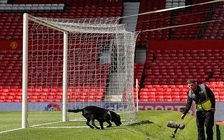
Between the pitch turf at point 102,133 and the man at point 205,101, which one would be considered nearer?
the pitch turf at point 102,133

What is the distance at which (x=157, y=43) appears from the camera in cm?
3544

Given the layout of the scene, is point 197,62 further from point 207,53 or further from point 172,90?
point 172,90

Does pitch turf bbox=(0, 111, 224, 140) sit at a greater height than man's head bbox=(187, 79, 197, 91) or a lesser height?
lesser

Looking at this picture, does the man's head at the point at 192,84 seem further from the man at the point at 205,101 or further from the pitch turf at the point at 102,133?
the pitch turf at the point at 102,133

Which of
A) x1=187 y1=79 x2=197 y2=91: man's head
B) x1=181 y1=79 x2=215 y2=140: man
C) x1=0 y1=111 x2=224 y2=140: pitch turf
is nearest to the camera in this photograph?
x1=0 y1=111 x2=224 y2=140: pitch turf

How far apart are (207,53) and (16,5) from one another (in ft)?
48.0

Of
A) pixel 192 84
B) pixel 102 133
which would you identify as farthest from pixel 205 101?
pixel 102 133

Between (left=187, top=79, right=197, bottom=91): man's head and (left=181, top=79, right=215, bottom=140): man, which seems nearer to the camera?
(left=187, top=79, right=197, bottom=91): man's head

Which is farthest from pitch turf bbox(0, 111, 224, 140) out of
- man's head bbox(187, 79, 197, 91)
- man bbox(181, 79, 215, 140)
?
man's head bbox(187, 79, 197, 91)

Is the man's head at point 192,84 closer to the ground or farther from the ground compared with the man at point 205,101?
farther from the ground

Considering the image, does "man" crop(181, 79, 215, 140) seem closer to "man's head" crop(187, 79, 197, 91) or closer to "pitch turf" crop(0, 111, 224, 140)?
"man's head" crop(187, 79, 197, 91)

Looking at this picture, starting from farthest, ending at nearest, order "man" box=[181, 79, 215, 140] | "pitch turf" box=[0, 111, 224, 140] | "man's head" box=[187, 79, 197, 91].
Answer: "man" box=[181, 79, 215, 140]
"man's head" box=[187, 79, 197, 91]
"pitch turf" box=[0, 111, 224, 140]

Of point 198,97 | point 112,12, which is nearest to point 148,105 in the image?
point 112,12

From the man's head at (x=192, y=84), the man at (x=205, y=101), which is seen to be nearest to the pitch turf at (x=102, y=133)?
the man at (x=205, y=101)
